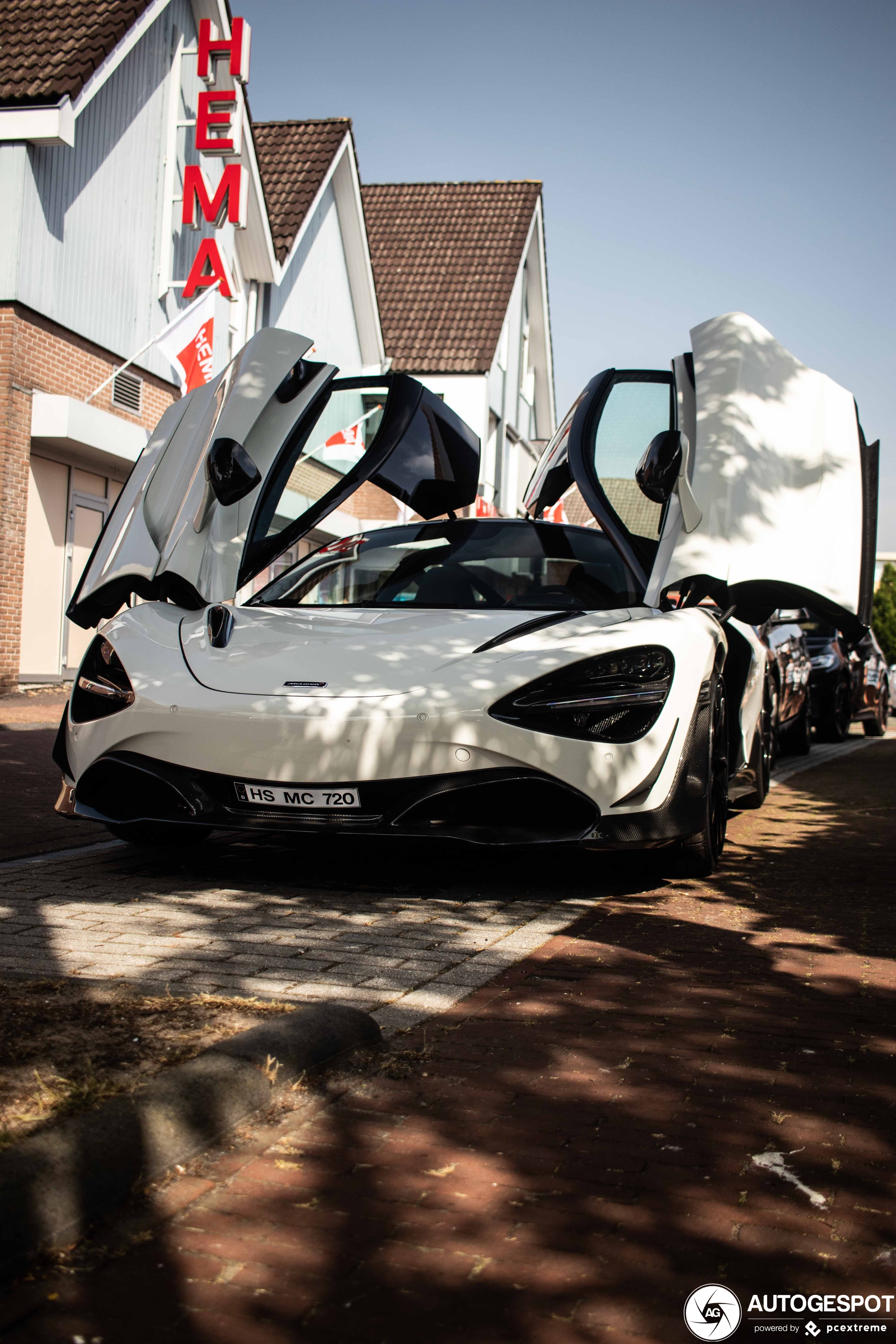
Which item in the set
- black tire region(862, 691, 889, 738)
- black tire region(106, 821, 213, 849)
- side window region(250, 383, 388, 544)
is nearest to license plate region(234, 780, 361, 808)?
black tire region(106, 821, 213, 849)

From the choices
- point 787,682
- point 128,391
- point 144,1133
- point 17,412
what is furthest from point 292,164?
point 144,1133

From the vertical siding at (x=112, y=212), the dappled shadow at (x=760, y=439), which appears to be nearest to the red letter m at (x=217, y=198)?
the vertical siding at (x=112, y=212)

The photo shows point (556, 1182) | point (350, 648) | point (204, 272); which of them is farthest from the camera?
point (204, 272)

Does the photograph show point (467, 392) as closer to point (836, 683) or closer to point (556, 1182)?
point (836, 683)

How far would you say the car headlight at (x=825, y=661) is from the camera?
15266 millimetres

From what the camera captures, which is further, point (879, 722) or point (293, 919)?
point (879, 722)

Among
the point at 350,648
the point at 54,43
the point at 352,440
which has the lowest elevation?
the point at 350,648

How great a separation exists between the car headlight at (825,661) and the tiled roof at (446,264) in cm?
1852

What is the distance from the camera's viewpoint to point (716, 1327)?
1.91 m

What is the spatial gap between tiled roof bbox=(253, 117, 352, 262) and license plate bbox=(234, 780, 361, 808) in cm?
2143

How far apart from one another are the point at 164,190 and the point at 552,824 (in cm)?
1786

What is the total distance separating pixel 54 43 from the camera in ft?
56.0

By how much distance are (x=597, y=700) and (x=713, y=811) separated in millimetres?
1091

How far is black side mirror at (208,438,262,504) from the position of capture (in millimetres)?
5754
